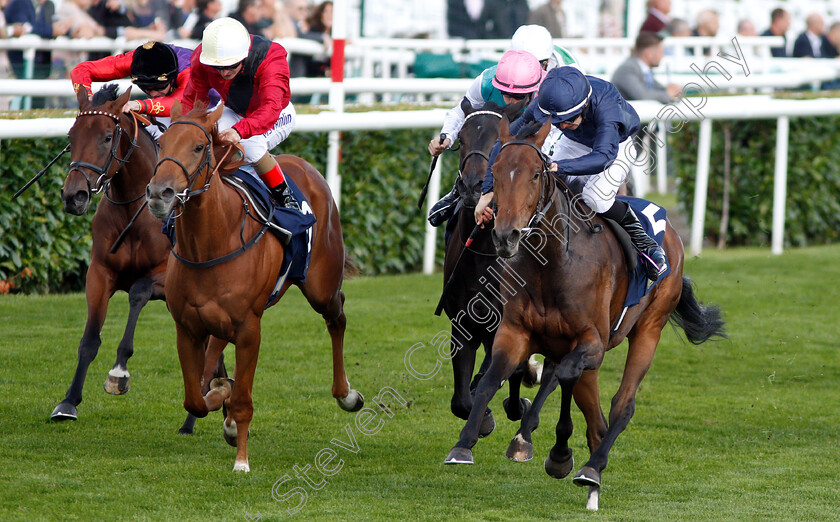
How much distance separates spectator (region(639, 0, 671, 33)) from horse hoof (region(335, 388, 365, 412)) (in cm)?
762

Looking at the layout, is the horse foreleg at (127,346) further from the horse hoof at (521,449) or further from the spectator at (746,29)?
the spectator at (746,29)

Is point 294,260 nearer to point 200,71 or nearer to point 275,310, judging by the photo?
point 200,71

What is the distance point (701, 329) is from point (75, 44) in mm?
5908

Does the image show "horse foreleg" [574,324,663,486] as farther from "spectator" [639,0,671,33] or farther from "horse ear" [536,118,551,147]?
"spectator" [639,0,671,33]

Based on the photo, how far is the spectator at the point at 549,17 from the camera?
13180 millimetres

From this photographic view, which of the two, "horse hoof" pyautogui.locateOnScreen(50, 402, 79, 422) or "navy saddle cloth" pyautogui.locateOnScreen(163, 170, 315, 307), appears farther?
"horse hoof" pyautogui.locateOnScreen(50, 402, 79, 422)

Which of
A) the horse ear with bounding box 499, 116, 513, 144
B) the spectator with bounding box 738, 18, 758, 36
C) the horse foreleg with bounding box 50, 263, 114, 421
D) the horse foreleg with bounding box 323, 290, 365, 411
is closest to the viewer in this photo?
the horse ear with bounding box 499, 116, 513, 144

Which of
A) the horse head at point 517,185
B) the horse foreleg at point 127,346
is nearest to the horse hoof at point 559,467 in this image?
the horse head at point 517,185

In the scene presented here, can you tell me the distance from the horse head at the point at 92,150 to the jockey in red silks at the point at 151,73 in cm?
11

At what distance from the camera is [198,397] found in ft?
16.7

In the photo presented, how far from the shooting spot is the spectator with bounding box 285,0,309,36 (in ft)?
39.9

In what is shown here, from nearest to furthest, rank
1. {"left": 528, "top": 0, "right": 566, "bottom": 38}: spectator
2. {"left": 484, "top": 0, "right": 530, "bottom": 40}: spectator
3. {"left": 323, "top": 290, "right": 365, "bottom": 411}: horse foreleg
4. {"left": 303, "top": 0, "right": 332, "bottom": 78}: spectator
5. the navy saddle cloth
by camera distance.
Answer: the navy saddle cloth, {"left": 323, "top": 290, "right": 365, "bottom": 411}: horse foreleg, {"left": 303, "top": 0, "right": 332, "bottom": 78}: spectator, {"left": 528, "top": 0, "right": 566, "bottom": 38}: spectator, {"left": 484, "top": 0, "right": 530, "bottom": 40}: spectator

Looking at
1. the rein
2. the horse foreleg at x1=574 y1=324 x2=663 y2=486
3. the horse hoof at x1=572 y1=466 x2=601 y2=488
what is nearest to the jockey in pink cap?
the rein

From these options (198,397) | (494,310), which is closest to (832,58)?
(494,310)
